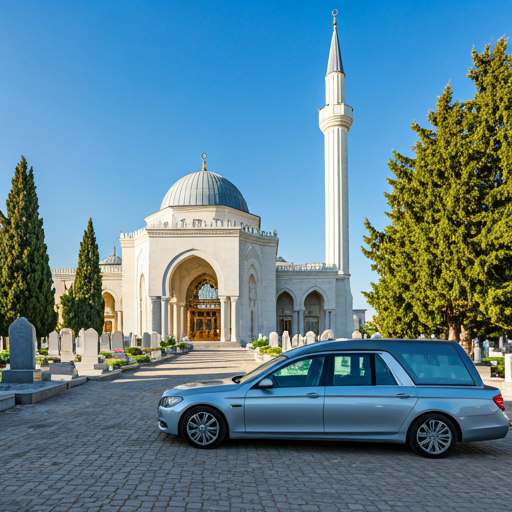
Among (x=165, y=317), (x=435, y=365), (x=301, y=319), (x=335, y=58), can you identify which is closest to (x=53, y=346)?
(x=165, y=317)

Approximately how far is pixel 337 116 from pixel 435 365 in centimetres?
3605

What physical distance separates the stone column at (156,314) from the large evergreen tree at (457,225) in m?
21.6

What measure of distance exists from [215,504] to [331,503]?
104 cm

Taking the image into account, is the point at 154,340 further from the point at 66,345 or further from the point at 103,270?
the point at 103,270

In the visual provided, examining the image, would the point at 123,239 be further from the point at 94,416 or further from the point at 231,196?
the point at 94,416

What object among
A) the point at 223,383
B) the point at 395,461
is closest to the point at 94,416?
the point at 223,383

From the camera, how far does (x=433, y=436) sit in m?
5.75

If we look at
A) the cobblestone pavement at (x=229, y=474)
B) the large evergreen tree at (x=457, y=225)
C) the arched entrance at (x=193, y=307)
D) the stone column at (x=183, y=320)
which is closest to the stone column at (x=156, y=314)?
the arched entrance at (x=193, y=307)

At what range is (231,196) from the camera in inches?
1635

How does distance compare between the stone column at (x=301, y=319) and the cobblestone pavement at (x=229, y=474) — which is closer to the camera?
the cobblestone pavement at (x=229, y=474)

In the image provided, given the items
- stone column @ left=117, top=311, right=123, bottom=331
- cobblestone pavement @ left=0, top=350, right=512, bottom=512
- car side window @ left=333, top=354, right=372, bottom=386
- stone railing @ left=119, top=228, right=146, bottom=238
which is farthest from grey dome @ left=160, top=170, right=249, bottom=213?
car side window @ left=333, top=354, right=372, bottom=386

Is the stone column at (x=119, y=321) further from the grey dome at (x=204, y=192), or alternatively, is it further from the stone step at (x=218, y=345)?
the stone step at (x=218, y=345)

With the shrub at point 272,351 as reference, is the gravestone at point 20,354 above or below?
above

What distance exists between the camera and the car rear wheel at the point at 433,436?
5719mm
